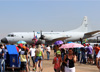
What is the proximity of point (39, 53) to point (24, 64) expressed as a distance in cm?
106

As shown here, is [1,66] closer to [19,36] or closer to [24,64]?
[24,64]

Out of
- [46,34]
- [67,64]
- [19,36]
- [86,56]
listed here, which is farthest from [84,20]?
[67,64]

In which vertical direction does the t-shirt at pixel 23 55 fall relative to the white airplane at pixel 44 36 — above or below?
below

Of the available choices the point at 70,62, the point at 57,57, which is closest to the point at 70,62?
the point at 70,62

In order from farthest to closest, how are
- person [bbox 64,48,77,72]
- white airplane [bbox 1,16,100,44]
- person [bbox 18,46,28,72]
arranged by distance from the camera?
white airplane [bbox 1,16,100,44], person [bbox 18,46,28,72], person [bbox 64,48,77,72]

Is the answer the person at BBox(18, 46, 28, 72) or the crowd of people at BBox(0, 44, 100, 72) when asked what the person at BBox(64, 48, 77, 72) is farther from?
the person at BBox(18, 46, 28, 72)

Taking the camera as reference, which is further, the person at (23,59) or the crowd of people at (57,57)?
the person at (23,59)

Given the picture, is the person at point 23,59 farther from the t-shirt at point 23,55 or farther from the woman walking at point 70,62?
the woman walking at point 70,62

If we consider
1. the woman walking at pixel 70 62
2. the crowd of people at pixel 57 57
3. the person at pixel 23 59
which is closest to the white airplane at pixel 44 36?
the crowd of people at pixel 57 57

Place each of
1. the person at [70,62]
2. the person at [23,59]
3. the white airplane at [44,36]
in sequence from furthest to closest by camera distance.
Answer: the white airplane at [44,36], the person at [23,59], the person at [70,62]

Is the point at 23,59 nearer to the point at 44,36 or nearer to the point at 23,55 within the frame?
the point at 23,55

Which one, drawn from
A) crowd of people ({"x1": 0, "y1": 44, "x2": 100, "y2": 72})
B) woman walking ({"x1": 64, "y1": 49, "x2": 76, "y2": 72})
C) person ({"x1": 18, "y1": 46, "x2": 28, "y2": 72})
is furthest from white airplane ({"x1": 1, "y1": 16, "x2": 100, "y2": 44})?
woman walking ({"x1": 64, "y1": 49, "x2": 76, "y2": 72})

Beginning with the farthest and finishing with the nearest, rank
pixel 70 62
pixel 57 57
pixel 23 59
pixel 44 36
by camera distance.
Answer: pixel 44 36
pixel 23 59
pixel 57 57
pixel 70 62

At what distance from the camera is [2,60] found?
26.7 ft
